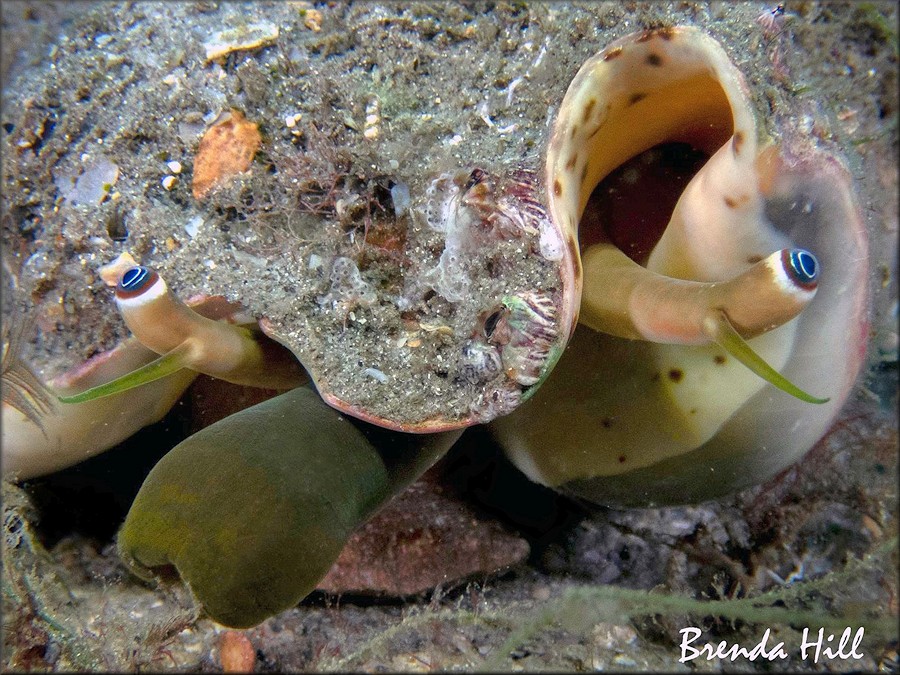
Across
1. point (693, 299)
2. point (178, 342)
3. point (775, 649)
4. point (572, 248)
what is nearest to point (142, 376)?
point (178, 342)

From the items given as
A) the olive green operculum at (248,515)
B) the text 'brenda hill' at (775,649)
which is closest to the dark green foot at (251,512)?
the olive green operculum at (248,515)

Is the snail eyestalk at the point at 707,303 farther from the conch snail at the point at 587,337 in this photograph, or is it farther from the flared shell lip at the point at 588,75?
the flared shell lip at the point at 588,75

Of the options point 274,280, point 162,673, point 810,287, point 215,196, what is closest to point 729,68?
point 810,287

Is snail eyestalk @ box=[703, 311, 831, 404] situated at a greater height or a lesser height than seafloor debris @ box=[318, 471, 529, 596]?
greater

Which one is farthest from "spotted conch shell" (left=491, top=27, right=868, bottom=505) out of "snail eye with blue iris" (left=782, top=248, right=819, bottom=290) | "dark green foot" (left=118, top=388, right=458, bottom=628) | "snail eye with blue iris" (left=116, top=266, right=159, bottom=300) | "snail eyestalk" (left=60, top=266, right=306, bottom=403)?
"snail eye with blue iris" (left=116, top=266, right=159, bottom=300)

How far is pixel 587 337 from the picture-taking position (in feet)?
5.74

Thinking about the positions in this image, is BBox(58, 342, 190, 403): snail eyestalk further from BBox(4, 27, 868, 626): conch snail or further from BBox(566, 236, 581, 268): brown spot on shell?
BBox(566, 236, 581, 268): brown spot on shell

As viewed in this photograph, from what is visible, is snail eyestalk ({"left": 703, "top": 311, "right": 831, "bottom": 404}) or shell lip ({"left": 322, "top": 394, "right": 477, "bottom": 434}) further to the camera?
shell lip ({"left": 322, "top": 394, "right": 477, "bottom": 434})

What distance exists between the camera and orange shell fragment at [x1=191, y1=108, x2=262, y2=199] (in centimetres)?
160

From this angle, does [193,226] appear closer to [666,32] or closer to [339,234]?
[339,234]

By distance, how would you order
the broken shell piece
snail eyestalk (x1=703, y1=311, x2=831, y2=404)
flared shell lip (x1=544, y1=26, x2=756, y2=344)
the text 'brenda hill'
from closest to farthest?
snail eyestalk (x1=703, y1=311, x2=831, y2=404), flared shell lip (x1=544, y1=26, x2=756, y2=344), the text 'brenda hill', the broken shell piece

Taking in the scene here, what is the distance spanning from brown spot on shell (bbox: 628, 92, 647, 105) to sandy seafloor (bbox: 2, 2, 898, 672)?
16 cm

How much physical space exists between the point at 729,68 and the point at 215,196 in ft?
4.39

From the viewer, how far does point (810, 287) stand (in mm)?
1156
